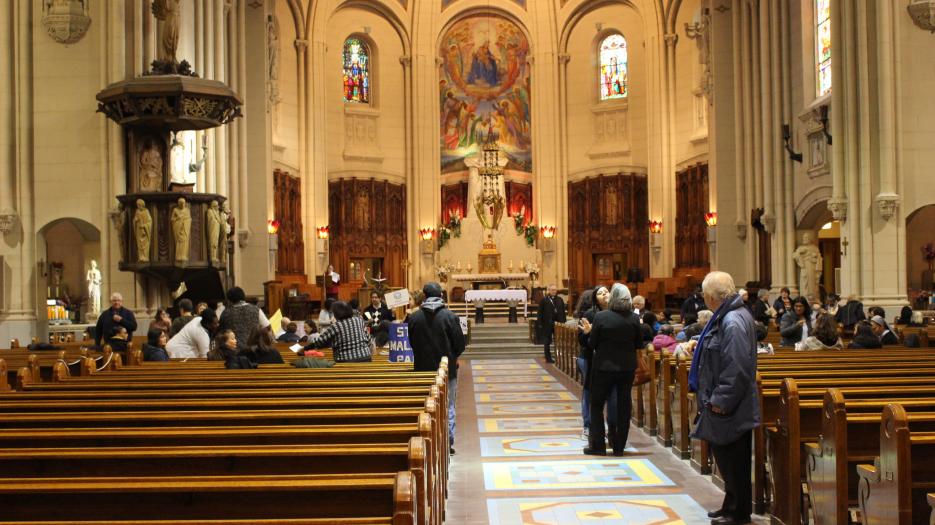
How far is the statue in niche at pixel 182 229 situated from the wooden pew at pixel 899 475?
42.0 feet

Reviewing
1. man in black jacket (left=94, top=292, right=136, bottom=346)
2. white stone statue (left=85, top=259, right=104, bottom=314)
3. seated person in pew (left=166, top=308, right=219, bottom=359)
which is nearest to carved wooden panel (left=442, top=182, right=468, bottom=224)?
white stone statue (left=85, top=259, right=104, bottom=314)

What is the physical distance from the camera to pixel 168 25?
56.7ft

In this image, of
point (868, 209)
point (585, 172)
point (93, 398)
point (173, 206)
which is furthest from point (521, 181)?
point (93, 398)

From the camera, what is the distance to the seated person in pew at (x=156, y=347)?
12.2m

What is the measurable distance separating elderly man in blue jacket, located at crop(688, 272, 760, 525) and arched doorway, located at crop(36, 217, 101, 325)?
1413cm

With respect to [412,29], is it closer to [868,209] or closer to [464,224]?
[464,224]

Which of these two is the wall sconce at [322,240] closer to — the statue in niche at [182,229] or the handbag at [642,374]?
the statue in niche at [182,229]

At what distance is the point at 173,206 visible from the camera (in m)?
16.5

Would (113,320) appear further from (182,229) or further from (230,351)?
→ (230,351)

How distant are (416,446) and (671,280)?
3092cm

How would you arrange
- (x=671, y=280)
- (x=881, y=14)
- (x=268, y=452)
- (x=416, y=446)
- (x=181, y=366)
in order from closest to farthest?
(x=416, y=446), (x=268, y=452), (x=181, y=366), (x=881, y=14), (x=671, y=280)

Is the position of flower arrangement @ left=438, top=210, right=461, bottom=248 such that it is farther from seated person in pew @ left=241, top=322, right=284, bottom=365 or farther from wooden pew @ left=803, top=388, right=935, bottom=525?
wooden pew @ left=803, top=388, right=935, bottom=525

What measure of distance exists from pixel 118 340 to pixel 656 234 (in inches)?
1053

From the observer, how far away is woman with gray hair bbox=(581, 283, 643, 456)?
1018 centimetres
